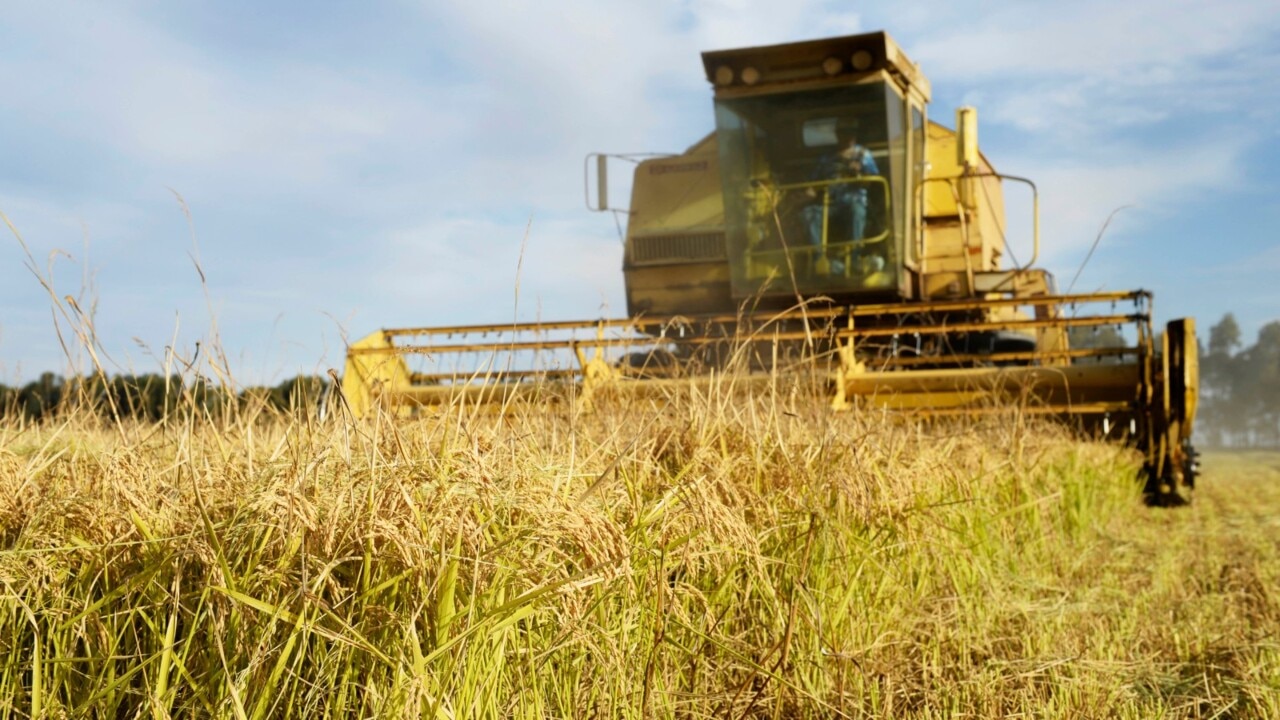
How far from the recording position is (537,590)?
1.85 m

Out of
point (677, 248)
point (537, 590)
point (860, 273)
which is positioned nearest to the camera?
point (537, 590)

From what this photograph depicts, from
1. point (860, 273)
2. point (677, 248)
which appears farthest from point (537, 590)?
point (677, 248)

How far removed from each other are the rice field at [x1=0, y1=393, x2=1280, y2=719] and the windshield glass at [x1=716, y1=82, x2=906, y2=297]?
4.55m

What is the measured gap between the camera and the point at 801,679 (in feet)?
8.64

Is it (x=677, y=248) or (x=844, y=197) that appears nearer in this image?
(x=844, y=197)

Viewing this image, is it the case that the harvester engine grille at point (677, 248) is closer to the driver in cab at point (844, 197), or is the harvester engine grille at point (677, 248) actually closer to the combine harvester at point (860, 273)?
the combine harvester at point (860, 273)

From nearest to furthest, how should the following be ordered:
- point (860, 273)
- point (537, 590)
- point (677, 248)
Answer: point (537, 590) → point (860, 273) → point (677, 248)

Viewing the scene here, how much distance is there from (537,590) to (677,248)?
8.40 metres

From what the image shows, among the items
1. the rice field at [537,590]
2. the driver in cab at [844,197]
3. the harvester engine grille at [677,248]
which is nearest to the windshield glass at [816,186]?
the driver in cab at [844,197]

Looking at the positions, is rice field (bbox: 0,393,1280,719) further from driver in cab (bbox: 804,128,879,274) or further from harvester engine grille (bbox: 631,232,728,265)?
harvester engine grille (bbox: 631,232,728,265)

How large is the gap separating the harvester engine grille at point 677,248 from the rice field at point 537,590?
6212 millimetres

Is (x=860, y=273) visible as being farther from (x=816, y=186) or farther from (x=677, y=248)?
(x=677, y=248)

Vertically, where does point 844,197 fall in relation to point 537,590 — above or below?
above

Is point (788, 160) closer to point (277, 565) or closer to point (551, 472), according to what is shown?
point (551, 472)
